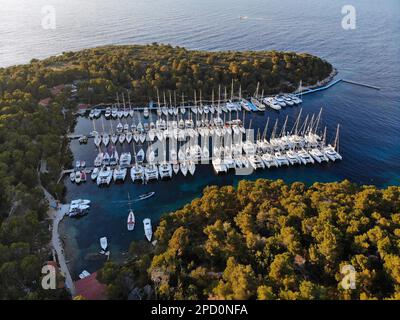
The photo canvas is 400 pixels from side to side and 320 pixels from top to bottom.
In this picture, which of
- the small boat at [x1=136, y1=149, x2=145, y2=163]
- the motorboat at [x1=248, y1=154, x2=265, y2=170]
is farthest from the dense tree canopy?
the motorboat at [x1=248, y1=154, x2=265, y2=170]

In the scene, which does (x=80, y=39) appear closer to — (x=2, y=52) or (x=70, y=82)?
(x=2, y=52)

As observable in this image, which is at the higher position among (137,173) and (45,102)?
(45,102)

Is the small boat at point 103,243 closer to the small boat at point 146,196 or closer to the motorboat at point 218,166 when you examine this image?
the small boat at point 146,196

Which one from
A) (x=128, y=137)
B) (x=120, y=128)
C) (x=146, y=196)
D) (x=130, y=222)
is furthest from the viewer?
(x=120, y=128)

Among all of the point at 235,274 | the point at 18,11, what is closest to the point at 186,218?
the point at 235,274

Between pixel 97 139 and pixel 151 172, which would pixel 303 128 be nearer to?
pixel 151 172

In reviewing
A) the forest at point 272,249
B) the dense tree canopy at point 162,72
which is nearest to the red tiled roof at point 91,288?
the forest at point 272,249

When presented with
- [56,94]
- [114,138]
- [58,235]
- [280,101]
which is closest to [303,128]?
[280,101]
